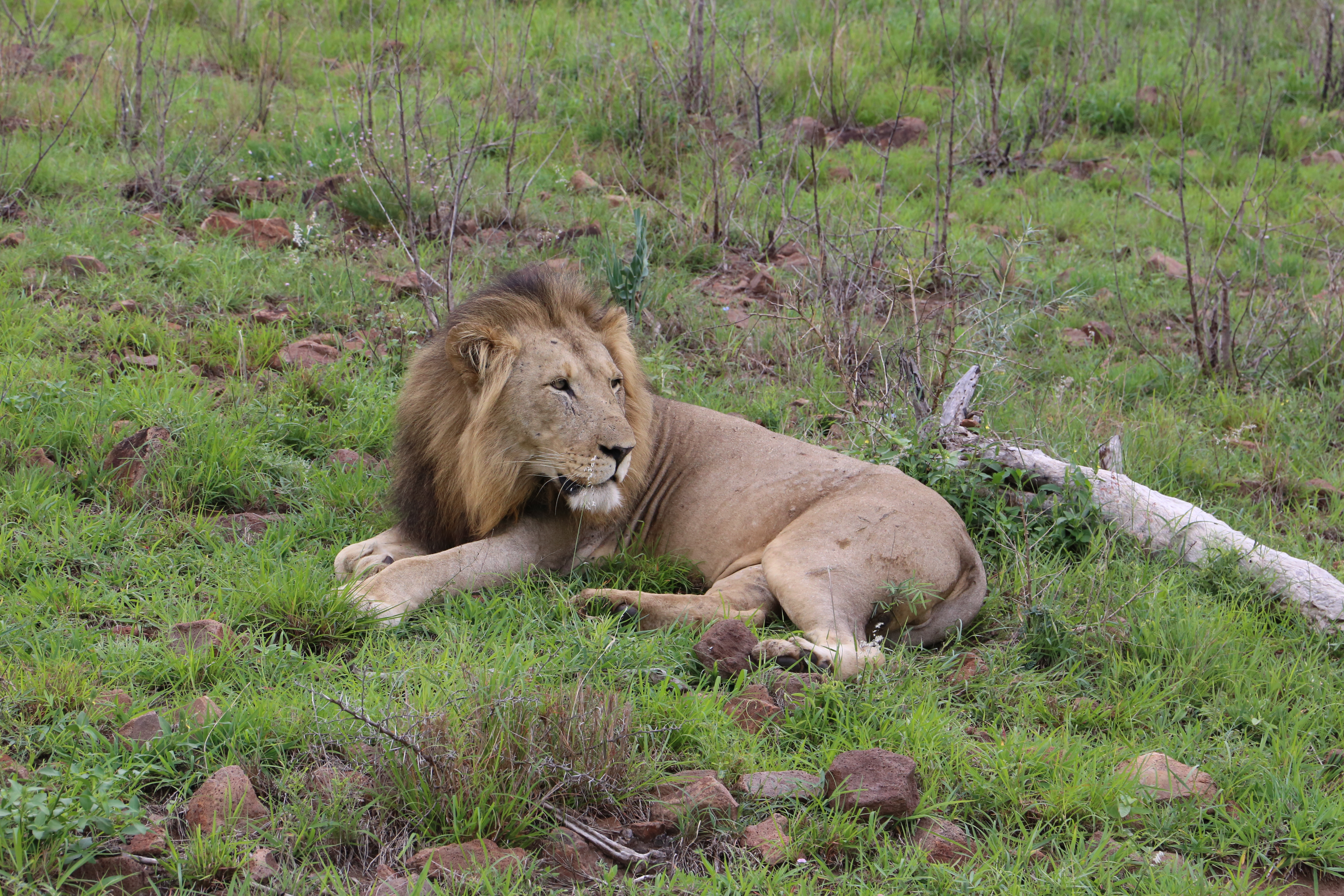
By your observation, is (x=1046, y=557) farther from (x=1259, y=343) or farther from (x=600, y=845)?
(x=1259, y=343)

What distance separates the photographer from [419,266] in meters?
5.01

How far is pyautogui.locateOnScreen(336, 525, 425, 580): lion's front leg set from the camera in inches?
145

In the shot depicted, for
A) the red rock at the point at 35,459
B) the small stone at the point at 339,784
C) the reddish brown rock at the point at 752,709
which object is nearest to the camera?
the small stone at the point at 339,784

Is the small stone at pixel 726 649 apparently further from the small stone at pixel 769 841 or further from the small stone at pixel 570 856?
the small stone at pixel 570 856

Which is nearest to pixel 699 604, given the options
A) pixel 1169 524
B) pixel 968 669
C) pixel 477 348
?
pixel 968 669

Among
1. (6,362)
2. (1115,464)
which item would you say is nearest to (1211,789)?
(1115,464)

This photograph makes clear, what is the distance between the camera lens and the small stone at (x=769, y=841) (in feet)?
8.28

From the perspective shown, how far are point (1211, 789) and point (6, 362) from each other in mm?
4323

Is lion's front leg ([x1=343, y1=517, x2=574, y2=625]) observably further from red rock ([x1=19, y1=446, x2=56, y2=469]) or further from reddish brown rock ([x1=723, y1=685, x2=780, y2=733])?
red rock ([x1=19, y1=446, x2=56, y2=469])

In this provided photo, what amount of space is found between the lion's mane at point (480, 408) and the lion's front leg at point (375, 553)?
3 centimetres

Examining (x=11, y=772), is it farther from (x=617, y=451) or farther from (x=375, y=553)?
(x=617, y=451)

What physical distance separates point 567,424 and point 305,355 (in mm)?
1910

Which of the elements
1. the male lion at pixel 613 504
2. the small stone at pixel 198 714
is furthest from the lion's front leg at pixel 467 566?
the small stone at pixel 198 714

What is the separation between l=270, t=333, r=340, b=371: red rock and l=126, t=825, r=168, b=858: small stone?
9.42 feet
